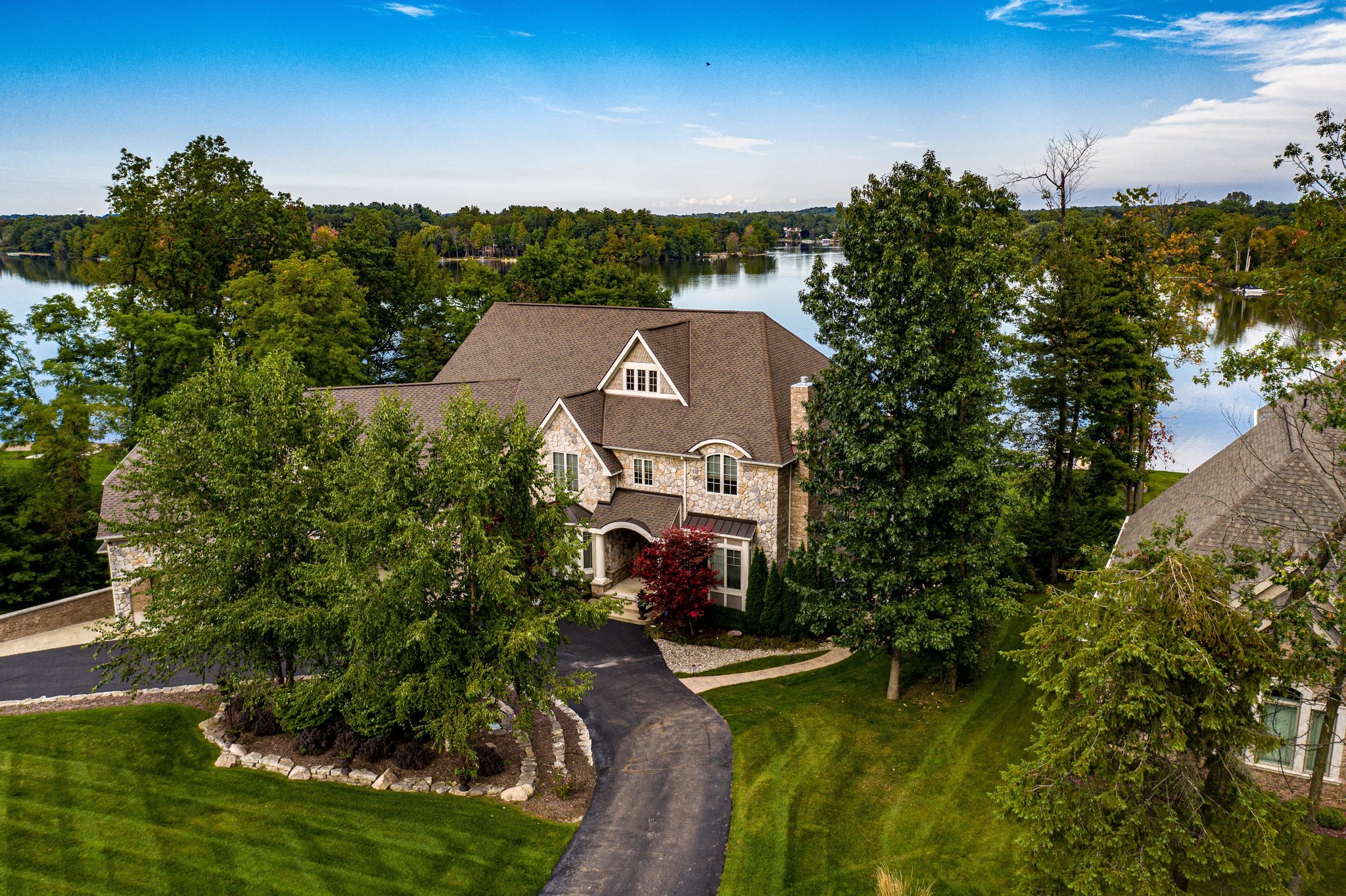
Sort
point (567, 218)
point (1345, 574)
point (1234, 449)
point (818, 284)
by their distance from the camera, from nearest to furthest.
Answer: point (1345, 574)
point (818, 284)
point (1234, 449)
point (567, 218)

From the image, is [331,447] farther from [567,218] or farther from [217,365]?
[567,218]

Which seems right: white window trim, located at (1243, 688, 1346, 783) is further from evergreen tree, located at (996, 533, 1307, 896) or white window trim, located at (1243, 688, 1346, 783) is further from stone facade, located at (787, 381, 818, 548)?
stone facade, located at (787, 381, 818, 548)

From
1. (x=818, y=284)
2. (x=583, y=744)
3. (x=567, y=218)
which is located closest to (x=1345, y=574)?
(x=818, y=284)

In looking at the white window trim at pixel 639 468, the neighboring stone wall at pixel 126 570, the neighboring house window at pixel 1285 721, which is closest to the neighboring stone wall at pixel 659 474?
the white window trim at pixel 639 468

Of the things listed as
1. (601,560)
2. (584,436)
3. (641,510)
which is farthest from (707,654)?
(584,436)

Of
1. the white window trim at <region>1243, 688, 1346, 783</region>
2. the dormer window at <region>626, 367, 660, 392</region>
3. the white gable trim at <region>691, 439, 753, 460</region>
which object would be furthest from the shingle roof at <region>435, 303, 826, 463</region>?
the white window trim at <region>1243, 688, 1346, 783</region>

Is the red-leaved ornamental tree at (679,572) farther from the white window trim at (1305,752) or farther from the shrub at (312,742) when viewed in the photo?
the white window trim at (1305,752)

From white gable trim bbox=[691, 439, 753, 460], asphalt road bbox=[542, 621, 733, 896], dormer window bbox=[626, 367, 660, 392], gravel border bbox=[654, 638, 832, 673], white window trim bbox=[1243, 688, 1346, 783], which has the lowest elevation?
gravel border bbox=[654, 638, 832, 673]
